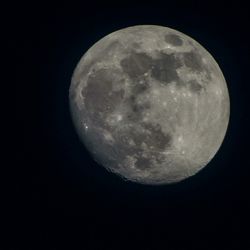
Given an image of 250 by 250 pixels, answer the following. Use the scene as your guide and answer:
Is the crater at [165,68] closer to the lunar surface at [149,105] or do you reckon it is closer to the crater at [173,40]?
the lunar surface at [149,105]

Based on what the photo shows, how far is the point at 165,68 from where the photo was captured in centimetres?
843

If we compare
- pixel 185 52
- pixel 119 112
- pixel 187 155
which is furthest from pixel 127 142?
pixel 185 52

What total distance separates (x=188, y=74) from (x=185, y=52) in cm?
47

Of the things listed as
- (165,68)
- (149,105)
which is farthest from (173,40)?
(149,105)

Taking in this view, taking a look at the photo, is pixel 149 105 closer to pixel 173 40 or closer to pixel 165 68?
pixel 165 68

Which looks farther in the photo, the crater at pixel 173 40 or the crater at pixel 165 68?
the crater at pixel 173 40

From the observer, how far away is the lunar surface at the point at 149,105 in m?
8.29

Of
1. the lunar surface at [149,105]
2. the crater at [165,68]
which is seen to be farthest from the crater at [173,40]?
Result: the crater at [165,68]

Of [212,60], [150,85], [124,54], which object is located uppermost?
[212,60]

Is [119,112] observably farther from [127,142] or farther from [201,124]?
[201,124]

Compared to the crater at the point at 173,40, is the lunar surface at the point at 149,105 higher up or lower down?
lower down

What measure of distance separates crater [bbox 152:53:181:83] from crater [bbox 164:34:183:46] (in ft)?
1.27

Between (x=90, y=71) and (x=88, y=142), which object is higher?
Result: (x=90, y=71)

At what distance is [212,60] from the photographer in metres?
9.35
